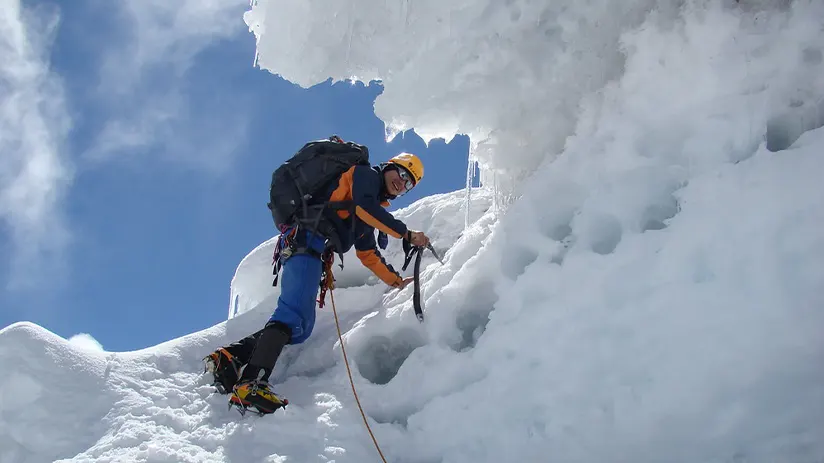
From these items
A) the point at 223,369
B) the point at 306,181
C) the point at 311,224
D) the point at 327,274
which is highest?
the point at 306,181

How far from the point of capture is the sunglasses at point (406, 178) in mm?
5250

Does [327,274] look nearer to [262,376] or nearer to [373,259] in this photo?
[373,259]

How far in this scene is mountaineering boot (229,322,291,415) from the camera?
4.09 m

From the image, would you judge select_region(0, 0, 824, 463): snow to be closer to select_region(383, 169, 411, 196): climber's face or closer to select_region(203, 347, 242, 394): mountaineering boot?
select_region(203, 347, 242, 394): mountaineering boot

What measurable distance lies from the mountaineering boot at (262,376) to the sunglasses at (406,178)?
1.60 metres

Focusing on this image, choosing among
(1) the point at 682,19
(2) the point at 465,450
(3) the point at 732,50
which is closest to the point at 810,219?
(3) the point at 732,50

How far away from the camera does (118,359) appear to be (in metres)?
4.70

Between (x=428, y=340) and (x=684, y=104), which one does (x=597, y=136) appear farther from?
(x=428, y=340)

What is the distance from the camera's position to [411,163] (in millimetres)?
5359

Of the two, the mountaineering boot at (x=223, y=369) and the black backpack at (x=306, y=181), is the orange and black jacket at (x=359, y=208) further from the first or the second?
the mountaineering boot at (x=223, y=369)

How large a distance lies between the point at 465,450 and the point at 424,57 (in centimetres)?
293

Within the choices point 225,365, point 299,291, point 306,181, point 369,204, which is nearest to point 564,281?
point 369,204

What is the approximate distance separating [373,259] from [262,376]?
62.4 inches

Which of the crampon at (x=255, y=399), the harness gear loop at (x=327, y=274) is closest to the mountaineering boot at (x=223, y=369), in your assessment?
the crampon at (x=255, y=399)
